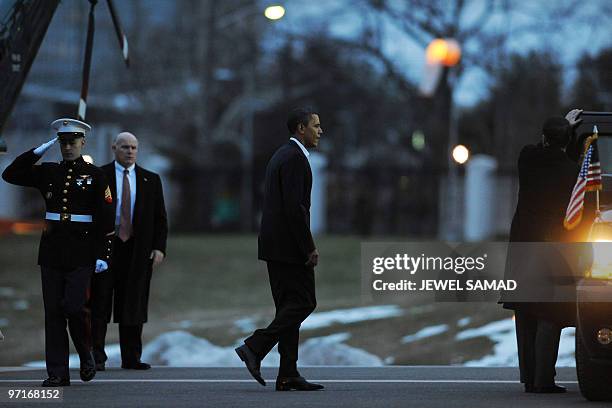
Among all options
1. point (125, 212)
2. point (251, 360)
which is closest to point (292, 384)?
point (251, 360)

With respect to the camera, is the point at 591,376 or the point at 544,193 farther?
the point at 544,193

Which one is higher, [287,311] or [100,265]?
[100,265]

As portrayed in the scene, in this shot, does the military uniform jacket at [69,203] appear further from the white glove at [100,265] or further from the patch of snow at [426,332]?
the patch of snow at [426,332]

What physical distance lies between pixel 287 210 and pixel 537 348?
1.94 m

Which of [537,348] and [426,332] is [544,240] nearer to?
[537,348]

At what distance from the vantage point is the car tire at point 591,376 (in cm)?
1008

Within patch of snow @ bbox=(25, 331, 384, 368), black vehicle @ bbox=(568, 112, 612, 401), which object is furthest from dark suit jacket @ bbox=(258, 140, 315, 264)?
patch of snow @ bbox=(25, 331, 384, 368)

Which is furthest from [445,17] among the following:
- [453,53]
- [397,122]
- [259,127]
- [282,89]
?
Answer: [259,127]

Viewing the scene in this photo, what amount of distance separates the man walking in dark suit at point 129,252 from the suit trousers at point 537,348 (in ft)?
11.6

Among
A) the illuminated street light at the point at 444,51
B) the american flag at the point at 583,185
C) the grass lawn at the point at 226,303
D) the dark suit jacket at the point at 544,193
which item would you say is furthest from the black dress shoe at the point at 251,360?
the illuminated street light at the point at 444,51

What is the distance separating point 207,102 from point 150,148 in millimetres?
7859

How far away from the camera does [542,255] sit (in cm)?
1102

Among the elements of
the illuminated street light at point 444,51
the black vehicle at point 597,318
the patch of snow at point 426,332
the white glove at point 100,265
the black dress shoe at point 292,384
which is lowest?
the patch of snow at point 426,332

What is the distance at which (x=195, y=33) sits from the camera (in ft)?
173
